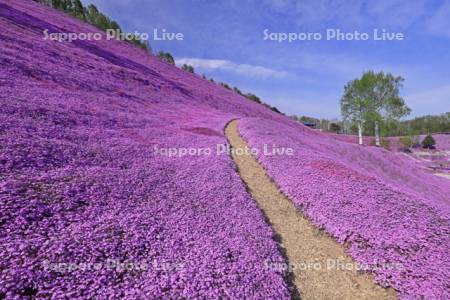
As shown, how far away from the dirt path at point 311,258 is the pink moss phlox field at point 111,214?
1.00m

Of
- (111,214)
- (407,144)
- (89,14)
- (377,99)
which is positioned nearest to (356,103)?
(377,99)

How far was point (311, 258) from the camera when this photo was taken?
29.2ft

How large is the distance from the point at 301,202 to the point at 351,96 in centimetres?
5121

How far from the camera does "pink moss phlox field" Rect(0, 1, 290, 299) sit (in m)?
5.39

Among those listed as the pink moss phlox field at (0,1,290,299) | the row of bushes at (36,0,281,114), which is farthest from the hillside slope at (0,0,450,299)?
the row of bushes at (36,0,281,114)

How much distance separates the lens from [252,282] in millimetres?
6547

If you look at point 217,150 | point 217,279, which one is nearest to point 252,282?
point 217,279

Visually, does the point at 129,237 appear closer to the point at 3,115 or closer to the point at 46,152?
the point at 46,152

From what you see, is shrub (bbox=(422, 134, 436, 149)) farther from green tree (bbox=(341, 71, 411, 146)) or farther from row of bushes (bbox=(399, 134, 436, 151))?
green tree (bbox=(341, 71, 411, 146))

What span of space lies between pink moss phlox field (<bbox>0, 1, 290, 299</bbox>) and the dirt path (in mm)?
996

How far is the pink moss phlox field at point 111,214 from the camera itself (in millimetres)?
5387

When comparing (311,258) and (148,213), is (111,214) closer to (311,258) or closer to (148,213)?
(148,213)

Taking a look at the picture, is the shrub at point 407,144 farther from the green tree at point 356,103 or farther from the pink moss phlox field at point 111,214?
the pink moss phlox field at point 111,214

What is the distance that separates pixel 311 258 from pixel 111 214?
7.31m
